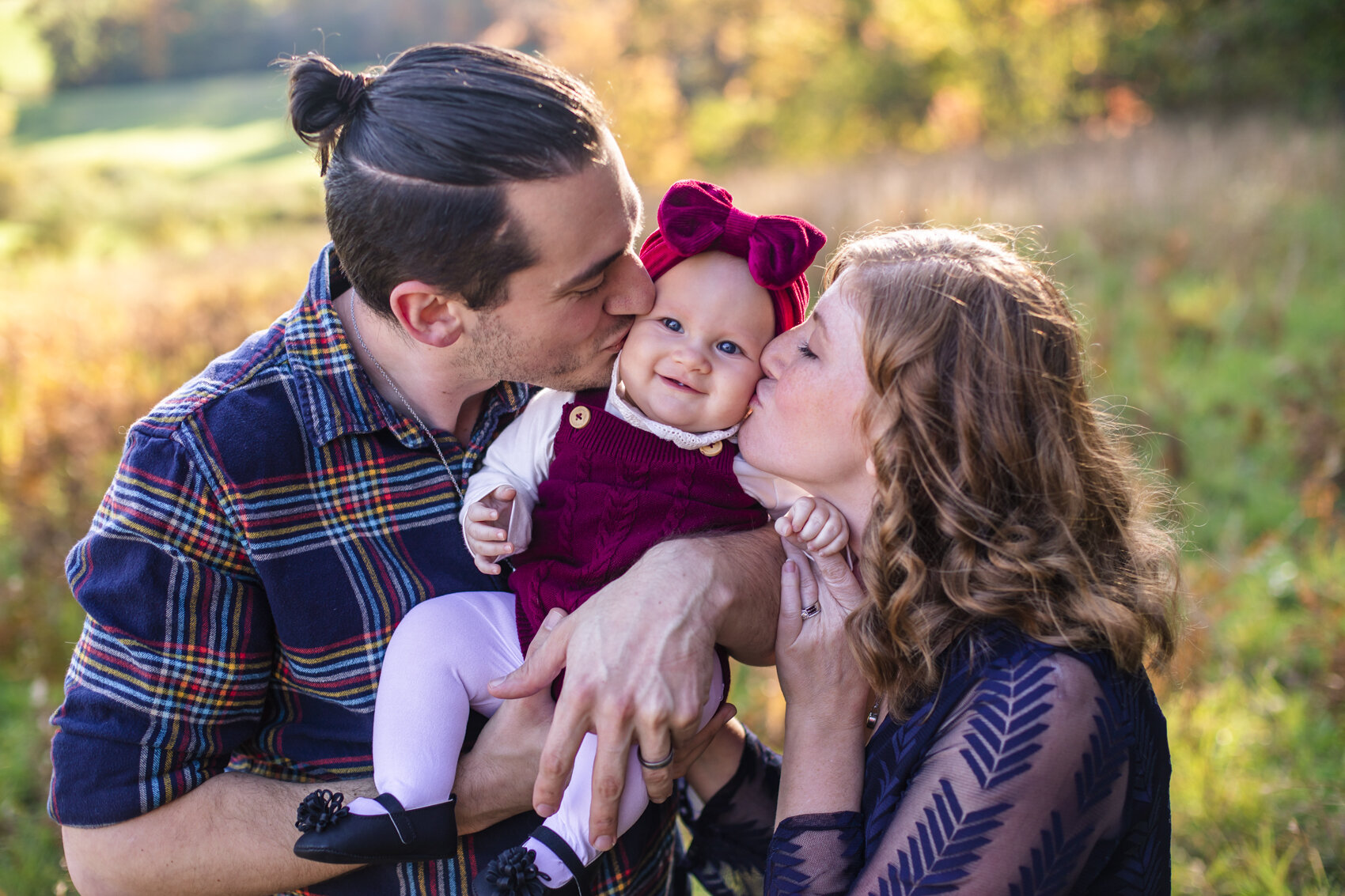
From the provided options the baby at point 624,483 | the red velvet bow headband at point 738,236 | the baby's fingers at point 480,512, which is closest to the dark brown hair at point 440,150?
the red velvet bow headband at point 738,236

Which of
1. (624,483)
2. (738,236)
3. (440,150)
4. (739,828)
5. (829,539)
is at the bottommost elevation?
(739,828)

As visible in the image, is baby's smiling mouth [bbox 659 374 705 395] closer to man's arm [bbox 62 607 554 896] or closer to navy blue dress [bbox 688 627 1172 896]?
man's arm [bbox 62 607 554 896]

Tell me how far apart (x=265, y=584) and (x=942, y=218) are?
33.7 ft

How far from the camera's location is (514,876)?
1698 mm

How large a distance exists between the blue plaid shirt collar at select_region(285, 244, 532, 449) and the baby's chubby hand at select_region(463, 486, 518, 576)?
0.67ft

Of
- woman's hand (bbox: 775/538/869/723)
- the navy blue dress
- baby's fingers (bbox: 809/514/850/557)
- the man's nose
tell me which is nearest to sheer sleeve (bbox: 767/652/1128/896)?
the navy blue dress

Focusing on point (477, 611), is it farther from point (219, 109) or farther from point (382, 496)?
point (219, 109)

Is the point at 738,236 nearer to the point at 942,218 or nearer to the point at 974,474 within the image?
the point at 974,474

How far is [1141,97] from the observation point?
20516 mm

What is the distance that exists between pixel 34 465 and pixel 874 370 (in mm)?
5916

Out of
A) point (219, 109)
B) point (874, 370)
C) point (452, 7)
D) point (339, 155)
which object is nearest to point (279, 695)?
point (339, 155)

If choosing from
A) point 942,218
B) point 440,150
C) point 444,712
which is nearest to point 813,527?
point 444,712

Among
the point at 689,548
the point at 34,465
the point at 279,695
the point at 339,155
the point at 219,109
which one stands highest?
the point at 219,109

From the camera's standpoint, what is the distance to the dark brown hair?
1806 millimetres
